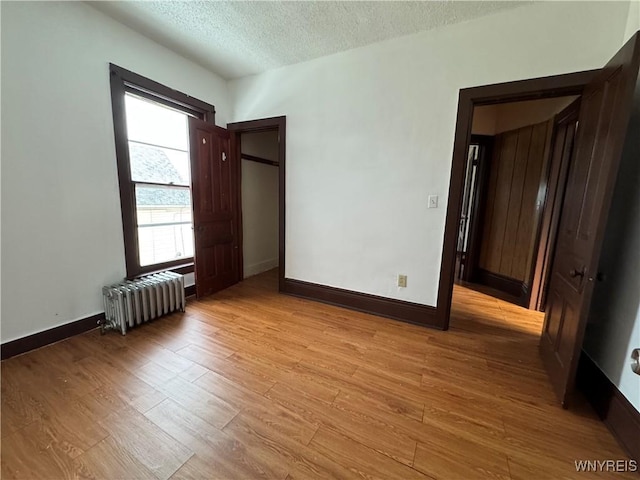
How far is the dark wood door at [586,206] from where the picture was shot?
52.0 inches

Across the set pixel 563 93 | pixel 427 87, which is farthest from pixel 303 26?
pixel 563 93

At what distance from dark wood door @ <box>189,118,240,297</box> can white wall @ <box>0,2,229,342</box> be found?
2.34 ft

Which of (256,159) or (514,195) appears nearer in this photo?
(514,195)

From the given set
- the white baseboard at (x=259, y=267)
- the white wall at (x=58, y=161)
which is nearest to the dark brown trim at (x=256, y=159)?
the white wall at (x=58, y=161)

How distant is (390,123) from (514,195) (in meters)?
2.21

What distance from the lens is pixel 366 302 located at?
2791 mm

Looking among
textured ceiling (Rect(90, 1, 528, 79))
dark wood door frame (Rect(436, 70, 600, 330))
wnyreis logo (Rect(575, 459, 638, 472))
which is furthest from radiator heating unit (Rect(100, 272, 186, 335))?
wnyreis logo (Rect(575, 459, 638, 472))

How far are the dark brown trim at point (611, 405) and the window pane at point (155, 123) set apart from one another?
3.91 metres

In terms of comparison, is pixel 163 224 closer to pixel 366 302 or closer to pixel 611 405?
pixel 366 302

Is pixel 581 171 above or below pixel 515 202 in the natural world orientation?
above

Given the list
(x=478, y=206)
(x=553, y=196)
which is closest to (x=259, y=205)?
(x=478, y=206)

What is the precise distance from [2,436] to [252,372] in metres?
1.23

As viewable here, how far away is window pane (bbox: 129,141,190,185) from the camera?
260 centimetres

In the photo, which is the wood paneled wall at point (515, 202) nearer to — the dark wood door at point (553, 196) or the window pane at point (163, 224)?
the dark wood door at point (553, 196)
